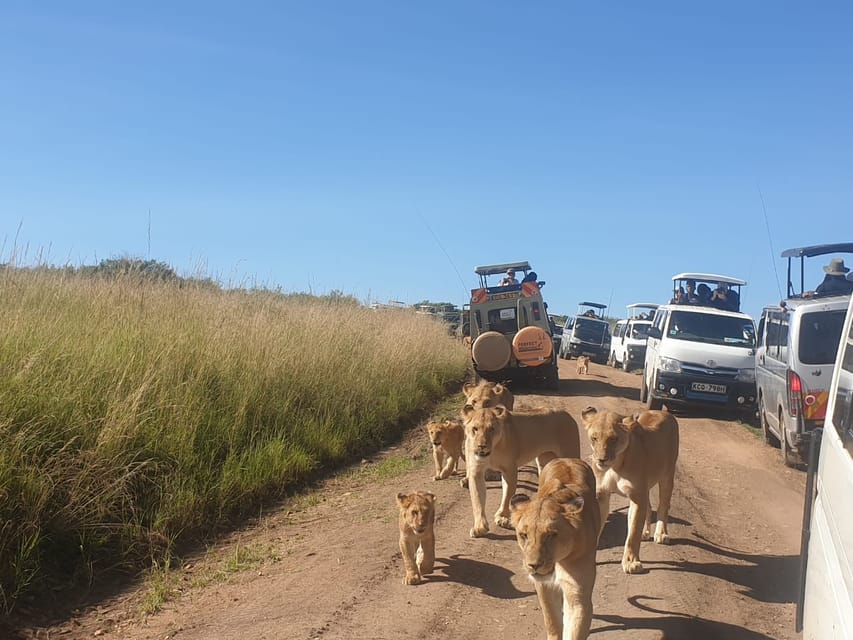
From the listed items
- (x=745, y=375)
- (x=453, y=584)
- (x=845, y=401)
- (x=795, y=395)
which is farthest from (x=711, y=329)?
(x=845, y=401)

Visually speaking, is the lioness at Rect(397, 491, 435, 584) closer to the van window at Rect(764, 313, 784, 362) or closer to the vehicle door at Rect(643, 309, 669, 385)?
the van window at Rect(764, 313, 784, 362)

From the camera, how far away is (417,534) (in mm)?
5297

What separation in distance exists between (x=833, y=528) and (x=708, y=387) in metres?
11.2

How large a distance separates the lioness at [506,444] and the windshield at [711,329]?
7.87 m

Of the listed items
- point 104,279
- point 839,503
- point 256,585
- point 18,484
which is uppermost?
point 104,279

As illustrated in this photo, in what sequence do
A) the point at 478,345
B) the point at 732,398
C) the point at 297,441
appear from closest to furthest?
the point at 297,441 < the point at 732,398 < the point at 478,345

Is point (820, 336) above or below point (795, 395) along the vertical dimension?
above

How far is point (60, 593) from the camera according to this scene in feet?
17.1

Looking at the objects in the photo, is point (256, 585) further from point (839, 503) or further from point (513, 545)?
point (839, 503)

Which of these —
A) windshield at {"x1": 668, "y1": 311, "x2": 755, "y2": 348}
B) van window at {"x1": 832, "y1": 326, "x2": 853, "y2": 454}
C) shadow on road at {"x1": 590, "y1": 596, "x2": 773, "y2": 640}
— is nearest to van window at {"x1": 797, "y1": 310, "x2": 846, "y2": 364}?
windshield at {"x1": 668, "y1": 311, "x2": 755, "y2": 348}

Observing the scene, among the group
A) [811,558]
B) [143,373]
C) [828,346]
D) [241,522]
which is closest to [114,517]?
[241,522]

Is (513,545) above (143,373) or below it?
below

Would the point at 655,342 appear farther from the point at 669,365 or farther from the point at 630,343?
the point at 630,343

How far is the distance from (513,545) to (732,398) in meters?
8.58
